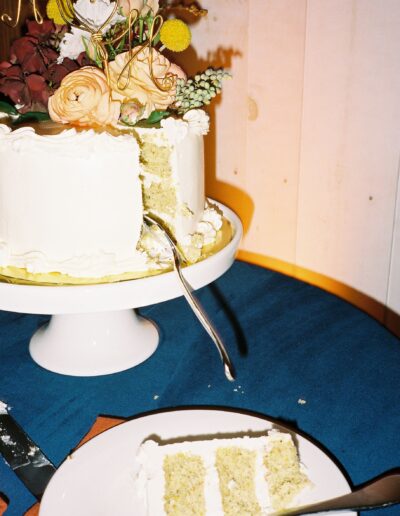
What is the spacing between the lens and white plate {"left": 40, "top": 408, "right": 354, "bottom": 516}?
2.27 feet

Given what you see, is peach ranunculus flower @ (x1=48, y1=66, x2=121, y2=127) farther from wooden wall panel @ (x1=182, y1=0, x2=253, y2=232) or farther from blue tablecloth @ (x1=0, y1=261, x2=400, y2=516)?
wooden wall panel @ (x1=182, y1=0, x2=253, y2=232)

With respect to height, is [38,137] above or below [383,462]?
above

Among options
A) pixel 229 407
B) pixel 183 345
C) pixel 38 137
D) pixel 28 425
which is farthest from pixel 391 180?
pixel 28 425

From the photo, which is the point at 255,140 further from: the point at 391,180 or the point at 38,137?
the point at 38,137

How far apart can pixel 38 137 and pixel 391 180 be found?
105cm

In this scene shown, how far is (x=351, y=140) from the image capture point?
5.46 feet

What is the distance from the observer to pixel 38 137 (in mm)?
932

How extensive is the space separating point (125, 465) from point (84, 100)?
1.90ft

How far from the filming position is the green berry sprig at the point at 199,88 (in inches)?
40.3

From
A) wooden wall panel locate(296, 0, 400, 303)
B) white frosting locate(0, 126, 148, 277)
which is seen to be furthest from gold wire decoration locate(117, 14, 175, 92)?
wooden wall panel locate(296, 0, 400, 303)

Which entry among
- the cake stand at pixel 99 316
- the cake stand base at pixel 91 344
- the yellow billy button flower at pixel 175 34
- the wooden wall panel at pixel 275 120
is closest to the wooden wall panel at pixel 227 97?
the wooden wall panel at pixel 275 120

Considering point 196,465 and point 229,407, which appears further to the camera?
point 229,407

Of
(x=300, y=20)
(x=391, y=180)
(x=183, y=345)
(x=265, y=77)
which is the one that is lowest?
(x=183, y=345)

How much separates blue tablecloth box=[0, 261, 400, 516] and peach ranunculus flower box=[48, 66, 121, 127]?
0.46 meters
